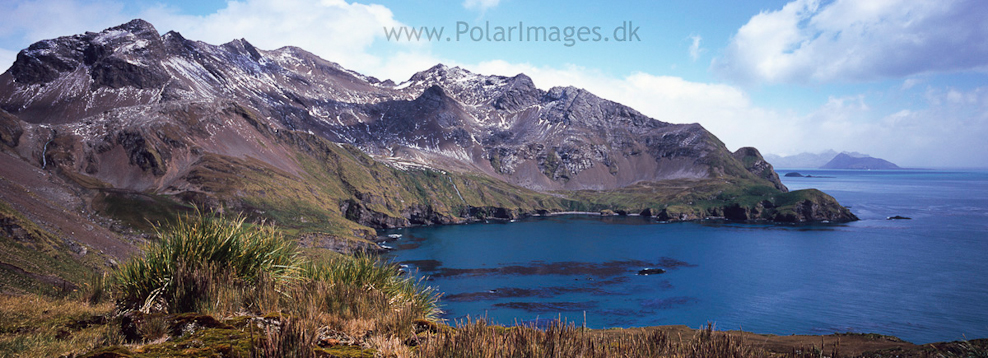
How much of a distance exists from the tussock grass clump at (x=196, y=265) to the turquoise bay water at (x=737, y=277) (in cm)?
3275

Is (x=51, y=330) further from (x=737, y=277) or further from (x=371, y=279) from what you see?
(x=737, y=277)

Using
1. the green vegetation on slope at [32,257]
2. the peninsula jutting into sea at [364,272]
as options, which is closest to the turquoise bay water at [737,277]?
the peninsula jutting into sea at [364,272]

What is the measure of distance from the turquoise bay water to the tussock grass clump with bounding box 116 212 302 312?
32.7m

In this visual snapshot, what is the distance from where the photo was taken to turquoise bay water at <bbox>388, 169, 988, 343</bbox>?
247 feet

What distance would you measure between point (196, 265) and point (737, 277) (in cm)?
11713

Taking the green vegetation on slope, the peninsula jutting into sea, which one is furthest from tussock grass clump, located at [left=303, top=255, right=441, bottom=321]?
the green vegetation on slope

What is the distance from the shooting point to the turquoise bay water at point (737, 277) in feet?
247

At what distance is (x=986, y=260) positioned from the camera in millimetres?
110688

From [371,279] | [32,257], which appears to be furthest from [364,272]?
[32,257]

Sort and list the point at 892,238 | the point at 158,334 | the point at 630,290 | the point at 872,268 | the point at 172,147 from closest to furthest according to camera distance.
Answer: the point at 158,334
the point at 630,290
the point at 872,268
the point at 892,238
the point at 172,147

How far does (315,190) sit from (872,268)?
174 meters

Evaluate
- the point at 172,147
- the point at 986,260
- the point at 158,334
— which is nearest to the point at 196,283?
the point at 158,334

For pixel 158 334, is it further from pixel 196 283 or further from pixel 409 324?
pixel 409 324

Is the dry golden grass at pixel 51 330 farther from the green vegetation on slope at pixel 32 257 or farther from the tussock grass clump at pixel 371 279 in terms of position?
the green vegetation on slope at pixel 32 257
